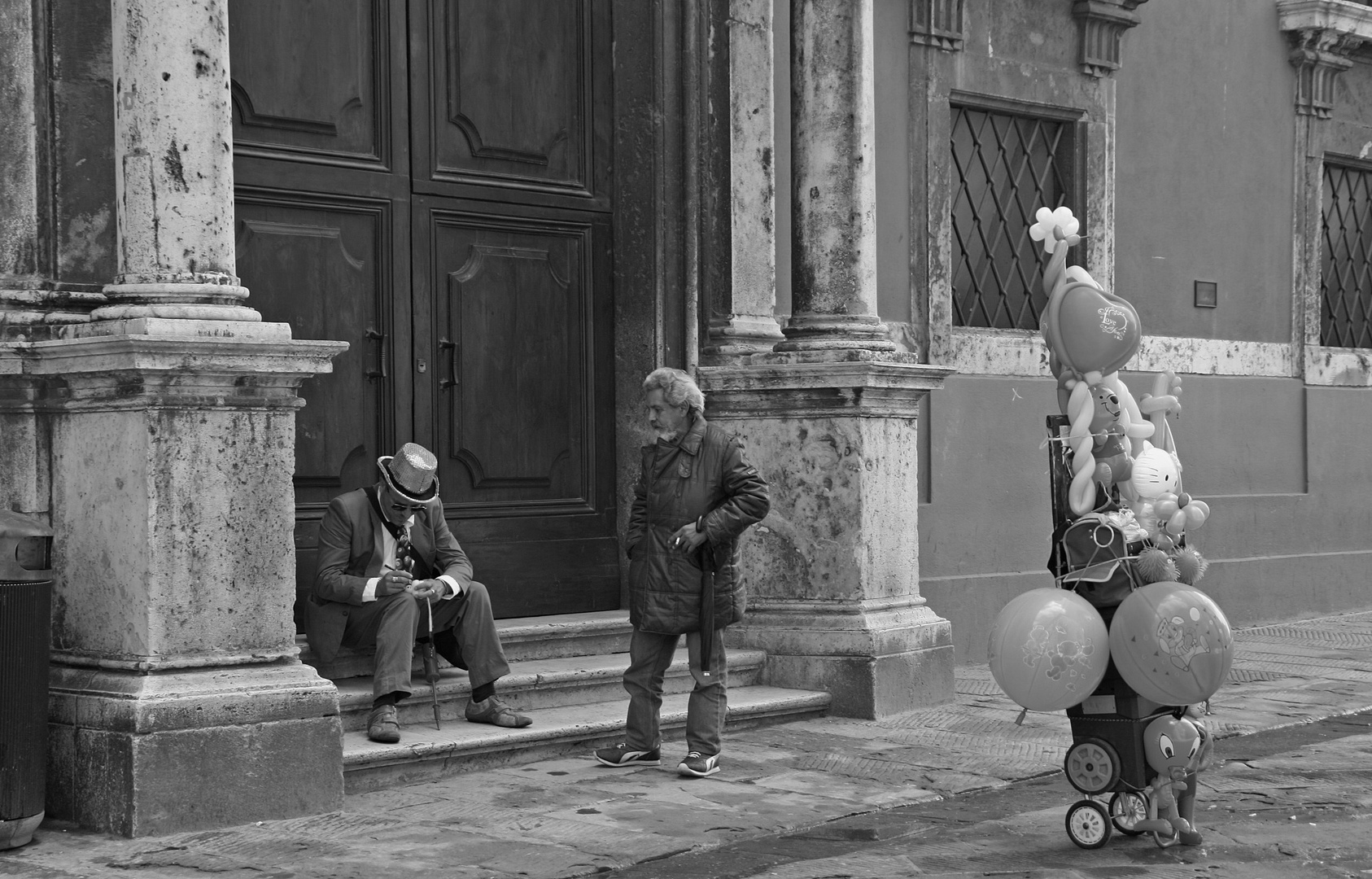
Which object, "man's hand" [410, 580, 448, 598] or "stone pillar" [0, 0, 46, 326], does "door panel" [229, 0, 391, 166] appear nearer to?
"stone pillar" [0, 0, 46, 326]

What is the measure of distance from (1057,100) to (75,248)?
6586mm

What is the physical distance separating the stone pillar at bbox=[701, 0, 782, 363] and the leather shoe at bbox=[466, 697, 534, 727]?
8.15 ft

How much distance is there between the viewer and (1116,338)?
19.2 feet

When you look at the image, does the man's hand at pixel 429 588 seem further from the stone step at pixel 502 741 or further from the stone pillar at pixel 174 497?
the stone pillar at pixel 174 497

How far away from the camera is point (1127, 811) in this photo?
5855mm

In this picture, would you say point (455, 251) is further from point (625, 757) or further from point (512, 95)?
point (625, 757)

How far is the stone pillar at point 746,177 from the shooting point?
9.01 m

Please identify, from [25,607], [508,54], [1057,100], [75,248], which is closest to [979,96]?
[1057,100]

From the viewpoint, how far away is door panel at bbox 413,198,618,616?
830 cm

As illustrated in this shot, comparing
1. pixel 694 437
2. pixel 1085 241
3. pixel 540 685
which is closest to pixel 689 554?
pixel 694 437

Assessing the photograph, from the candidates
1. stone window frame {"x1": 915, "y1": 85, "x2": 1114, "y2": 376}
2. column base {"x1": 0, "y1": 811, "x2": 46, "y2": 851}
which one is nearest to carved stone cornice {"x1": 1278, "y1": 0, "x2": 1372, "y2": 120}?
stone window frame {"x1": 915, "y1": 85, "x2": 1114, "y2": 376}

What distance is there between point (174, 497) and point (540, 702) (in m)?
2.18

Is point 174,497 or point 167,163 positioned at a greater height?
point 167,163

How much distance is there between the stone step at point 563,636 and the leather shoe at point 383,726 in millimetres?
717
